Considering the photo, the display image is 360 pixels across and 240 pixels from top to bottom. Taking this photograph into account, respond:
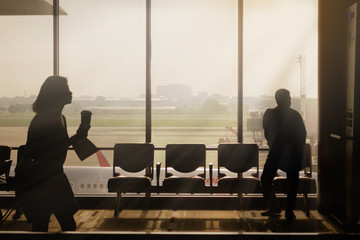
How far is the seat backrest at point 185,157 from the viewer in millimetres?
5566

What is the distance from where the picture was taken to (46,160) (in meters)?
2.29

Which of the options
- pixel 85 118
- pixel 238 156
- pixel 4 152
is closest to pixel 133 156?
pixel 238 156

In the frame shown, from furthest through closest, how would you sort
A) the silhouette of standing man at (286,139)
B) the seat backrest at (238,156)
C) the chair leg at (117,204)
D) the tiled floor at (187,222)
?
the seat backrest at (238,156) < the chair leg at (117,204) < the silhouette of standing man at (286,139) < the tiled floor at (187,222)

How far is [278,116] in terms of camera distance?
4.70 m

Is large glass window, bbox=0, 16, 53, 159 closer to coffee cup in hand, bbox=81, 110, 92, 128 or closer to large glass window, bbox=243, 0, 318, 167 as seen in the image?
large glass window, bbox=243, 0, 318, 167

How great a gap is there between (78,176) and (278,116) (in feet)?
11.8

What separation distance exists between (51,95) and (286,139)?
3184 millimetres

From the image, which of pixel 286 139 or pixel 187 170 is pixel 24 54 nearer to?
pixel 187 170

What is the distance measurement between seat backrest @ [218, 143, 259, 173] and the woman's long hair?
3.42 metres

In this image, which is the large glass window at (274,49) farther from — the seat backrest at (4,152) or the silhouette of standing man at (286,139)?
the seat backrest at (4,152)

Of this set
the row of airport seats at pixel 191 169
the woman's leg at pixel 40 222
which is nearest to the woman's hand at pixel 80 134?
the woman's leg at pixel 40 222

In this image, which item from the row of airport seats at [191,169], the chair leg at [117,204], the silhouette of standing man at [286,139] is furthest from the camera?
Answer: the chair leg at [117,204]

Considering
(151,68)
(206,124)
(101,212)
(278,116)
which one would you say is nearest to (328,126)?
(278,116)

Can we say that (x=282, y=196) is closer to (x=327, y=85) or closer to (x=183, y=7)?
(x=327, y=85)
